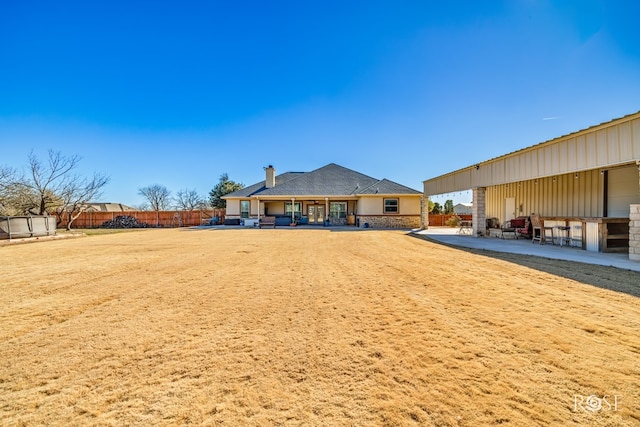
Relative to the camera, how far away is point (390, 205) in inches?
907

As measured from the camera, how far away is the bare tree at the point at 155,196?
50.3 meters

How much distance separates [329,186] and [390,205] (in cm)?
592

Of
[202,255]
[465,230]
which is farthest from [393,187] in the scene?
[202,255]

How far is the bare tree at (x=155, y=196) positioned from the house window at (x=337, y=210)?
39.3 m

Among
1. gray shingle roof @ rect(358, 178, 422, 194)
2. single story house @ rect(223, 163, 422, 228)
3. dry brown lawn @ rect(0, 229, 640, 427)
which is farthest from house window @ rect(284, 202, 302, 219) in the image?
dry brown lawn @ rect(0, 229, 640, 427)

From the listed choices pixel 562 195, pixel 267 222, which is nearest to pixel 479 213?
pixel 562 195

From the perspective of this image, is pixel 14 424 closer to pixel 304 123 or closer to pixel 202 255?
pixel 202 255

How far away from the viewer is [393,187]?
23516 mm

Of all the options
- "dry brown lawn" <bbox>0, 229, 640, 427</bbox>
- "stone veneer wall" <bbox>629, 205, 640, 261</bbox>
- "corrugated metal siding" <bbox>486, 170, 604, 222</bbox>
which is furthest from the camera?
"corrugated metal siding" <bbox>486, 170, 604, 222</bbox>

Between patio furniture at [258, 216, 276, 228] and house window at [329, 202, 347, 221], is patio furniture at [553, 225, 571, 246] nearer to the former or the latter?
house window at [329, 202, 347, 221]

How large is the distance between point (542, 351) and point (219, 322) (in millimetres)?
3682

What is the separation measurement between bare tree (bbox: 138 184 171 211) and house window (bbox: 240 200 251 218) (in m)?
32.4

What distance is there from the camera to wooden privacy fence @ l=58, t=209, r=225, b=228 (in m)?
27.6

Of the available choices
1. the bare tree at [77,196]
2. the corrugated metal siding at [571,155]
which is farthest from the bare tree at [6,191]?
the corrugated metal siding at [571,155]
